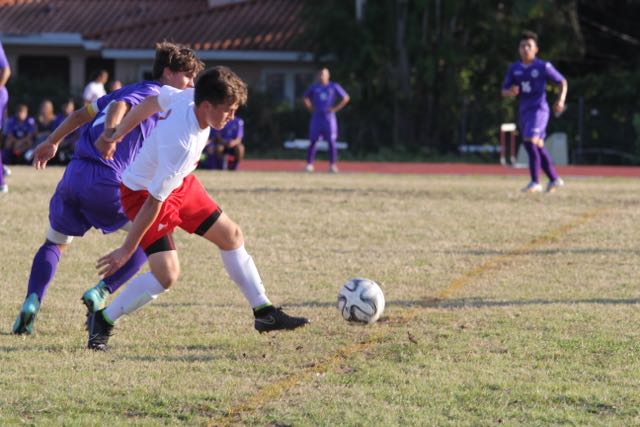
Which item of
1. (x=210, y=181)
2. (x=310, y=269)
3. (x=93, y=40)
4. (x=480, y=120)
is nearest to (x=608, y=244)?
(x=310, y=269)

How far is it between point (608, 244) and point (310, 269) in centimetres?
315

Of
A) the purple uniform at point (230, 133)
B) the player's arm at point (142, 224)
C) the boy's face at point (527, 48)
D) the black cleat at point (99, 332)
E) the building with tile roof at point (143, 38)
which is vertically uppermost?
the building with tile roof at point (143, 38)

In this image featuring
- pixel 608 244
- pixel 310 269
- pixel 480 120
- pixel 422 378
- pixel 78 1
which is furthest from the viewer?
pixel 78 1

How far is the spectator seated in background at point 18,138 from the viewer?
25.4 m

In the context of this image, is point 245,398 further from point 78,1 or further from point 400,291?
point 78,1

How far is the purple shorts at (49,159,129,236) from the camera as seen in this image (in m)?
6.81

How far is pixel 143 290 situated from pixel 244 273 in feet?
1.71

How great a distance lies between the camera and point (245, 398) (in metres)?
5.29

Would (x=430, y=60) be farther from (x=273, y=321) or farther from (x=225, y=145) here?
(x=273, y=321)

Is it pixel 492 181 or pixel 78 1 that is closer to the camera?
pixel 492 181

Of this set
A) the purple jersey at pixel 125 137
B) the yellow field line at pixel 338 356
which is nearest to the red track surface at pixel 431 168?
the yellow field line at pixel 338 356

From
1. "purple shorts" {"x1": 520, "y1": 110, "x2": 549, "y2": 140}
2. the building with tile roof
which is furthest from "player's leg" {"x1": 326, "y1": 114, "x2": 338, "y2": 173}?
the building with tile roof

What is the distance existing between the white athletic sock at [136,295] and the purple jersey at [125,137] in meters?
0.80

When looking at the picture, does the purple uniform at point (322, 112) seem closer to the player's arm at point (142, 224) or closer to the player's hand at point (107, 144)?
the player's hand at point (107, 144)
